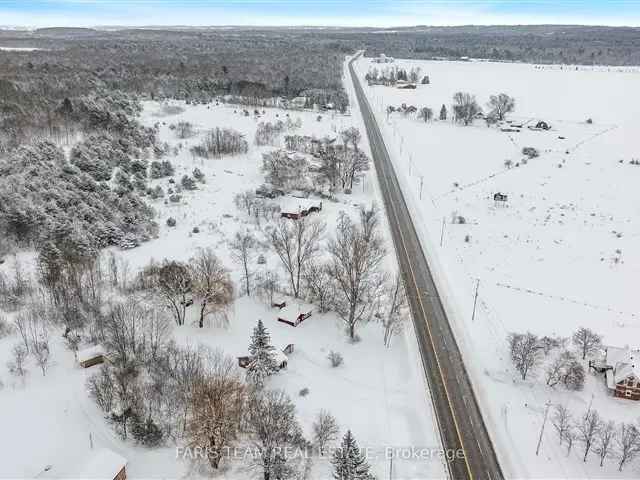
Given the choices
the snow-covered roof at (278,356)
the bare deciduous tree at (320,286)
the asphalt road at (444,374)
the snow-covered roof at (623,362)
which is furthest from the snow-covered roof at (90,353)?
the snow-covered roof at (623,362)

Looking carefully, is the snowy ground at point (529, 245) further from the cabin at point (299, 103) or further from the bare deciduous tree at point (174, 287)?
the cabin at point (299, 103)

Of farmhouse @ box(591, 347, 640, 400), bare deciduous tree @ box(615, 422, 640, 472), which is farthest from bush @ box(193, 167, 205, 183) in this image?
bare deciduous tree @ box(615, 422, 640, 472)

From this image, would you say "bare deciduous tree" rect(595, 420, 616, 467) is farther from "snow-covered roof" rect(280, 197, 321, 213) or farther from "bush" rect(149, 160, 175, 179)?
"bush" rect(149, 160, 175, 179)

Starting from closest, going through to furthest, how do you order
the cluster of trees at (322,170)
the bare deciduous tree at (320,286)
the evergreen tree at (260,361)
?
the evergreen tree at (260,361) → the bare deciduous tree at (320,286) → the cluster of trees at (322,170)

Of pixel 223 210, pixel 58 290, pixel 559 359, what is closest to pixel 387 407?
pixel 559 359

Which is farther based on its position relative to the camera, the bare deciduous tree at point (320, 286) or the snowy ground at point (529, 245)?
the bare deciduous tree at point (320, 286)

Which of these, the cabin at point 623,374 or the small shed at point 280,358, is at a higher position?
the cabin at point 623,374
